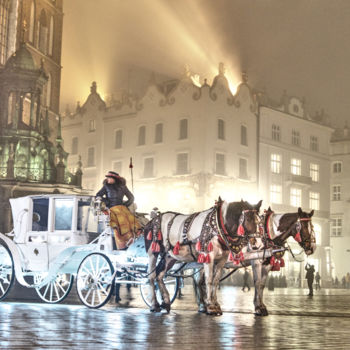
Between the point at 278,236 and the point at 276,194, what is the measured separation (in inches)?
1618

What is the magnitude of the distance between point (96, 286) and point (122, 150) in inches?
1689

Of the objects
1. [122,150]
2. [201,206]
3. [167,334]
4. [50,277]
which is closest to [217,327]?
[167,334]

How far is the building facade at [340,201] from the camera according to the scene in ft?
203

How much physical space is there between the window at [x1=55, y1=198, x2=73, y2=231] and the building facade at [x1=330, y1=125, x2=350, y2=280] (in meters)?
48.9

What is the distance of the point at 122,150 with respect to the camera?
56281 millimetres

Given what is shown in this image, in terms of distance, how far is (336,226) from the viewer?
63.8 m

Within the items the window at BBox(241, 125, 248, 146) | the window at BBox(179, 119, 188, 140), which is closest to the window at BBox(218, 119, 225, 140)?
the window at BBox(241, 125, 248, 146)

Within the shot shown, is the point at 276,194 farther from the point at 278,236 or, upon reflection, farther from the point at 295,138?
the point at 278,236

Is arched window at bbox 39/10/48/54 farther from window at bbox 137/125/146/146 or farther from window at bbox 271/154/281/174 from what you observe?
window at bbox 271/154/281/174

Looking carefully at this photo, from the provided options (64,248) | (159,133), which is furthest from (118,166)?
(64,248)

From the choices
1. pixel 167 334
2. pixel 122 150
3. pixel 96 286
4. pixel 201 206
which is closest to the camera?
pixel 167 334

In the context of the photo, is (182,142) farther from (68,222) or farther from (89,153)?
(68,222)

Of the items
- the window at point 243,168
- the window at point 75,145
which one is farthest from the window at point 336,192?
the window at point 75,145

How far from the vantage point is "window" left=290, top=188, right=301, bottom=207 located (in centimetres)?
5666
